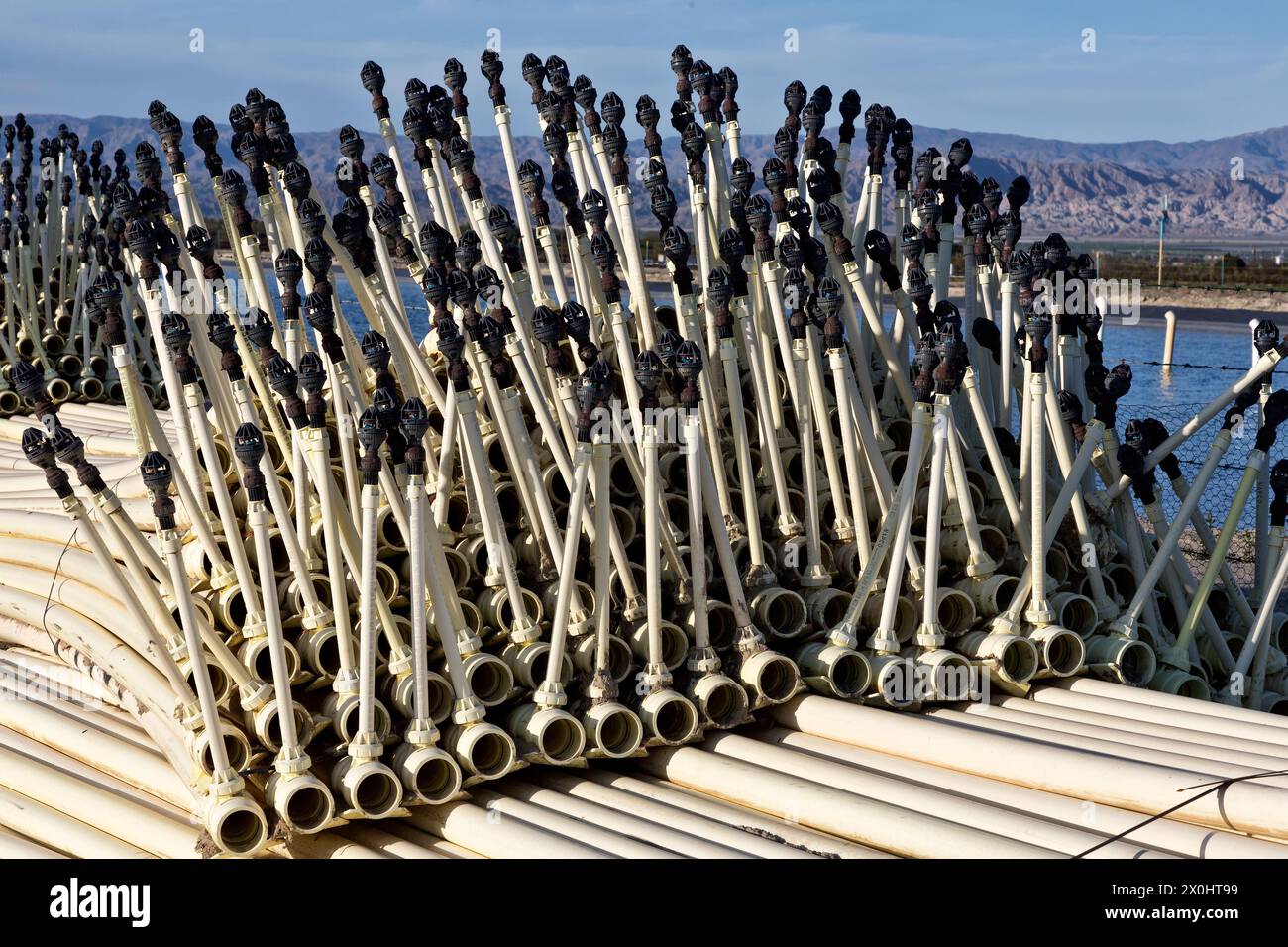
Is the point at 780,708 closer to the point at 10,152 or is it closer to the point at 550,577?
the point at 550,577

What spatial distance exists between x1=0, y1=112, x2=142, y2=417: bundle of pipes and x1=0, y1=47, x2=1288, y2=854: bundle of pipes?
20.0 ft

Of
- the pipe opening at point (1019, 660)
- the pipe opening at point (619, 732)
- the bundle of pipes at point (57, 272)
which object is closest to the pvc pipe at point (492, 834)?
the pipe opening at point (619, 732)

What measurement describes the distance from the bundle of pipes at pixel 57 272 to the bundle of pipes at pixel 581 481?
20.0ft

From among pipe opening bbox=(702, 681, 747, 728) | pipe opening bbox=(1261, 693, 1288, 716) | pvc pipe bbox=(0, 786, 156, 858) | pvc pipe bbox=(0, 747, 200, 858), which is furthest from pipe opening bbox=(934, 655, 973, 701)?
pvc pipe bbox=(0, 786, 156, 858)

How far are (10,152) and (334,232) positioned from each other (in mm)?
10141

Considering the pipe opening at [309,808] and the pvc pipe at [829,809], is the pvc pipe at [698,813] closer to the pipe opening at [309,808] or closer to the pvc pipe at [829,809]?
the pvc pipe at [829,809]

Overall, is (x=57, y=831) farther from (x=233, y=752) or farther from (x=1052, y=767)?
(x=1052, y=767)

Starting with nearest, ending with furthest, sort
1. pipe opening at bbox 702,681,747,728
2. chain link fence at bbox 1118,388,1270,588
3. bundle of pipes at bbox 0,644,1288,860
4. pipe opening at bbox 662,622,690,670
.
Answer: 1. bundle of pipes at bbox 0,644,1288,860
2. pipe opening at bbox 702,681,747,728
3. pipe opening at bbox 662,622,690,670
4. chain link fence at bbox 1118,388,1270,588

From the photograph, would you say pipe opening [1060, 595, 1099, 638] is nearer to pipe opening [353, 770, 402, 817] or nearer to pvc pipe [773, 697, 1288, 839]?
pvc pipe [773, 697, 1288, 839]

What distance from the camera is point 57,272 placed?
1435cm

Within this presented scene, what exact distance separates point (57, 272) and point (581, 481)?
11104mm

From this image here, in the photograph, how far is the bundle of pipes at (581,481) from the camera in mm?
5031

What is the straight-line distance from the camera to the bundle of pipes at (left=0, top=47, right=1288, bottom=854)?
503 cm
